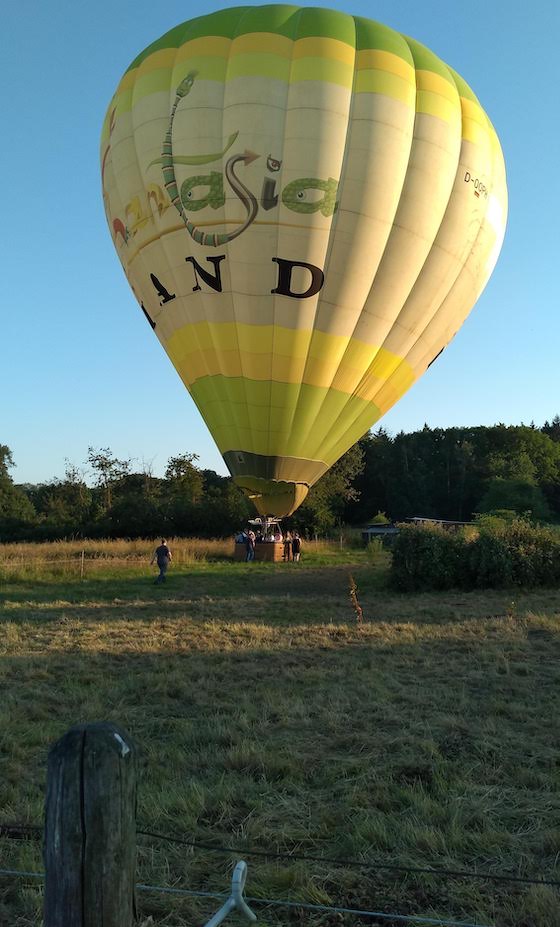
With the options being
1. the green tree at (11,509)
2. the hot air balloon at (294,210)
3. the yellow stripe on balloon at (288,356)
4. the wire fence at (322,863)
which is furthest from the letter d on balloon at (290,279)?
the green tree at (11,509)

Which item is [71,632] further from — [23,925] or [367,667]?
[23,925]

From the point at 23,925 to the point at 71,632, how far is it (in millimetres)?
7466

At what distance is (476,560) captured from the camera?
1528cm

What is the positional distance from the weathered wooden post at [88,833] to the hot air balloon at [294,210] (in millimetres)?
10969

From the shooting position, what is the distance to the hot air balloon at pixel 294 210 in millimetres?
11648

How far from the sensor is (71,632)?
1012 cm

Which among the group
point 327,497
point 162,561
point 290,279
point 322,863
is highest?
point 290,279

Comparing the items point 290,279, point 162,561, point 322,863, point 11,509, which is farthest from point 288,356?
point 11,509

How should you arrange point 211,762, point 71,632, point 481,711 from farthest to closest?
point 71,632
point 481,711
point 211,762

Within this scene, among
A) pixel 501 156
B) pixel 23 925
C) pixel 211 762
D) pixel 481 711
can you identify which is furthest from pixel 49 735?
pixel 501 156

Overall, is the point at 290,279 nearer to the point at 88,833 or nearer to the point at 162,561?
the point at 162,561

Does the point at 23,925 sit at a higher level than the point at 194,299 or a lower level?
lower

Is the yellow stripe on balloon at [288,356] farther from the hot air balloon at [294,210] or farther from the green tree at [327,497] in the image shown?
the green tree at [327,497]

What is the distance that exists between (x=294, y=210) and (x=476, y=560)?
28.3ft
